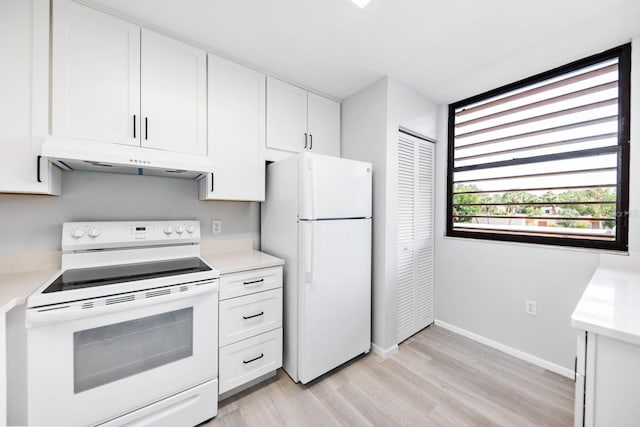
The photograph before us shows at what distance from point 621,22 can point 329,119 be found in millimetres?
2027

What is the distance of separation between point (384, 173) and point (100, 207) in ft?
7.03

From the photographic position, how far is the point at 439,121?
8.86ft

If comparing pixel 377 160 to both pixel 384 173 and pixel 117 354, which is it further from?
pixel 117 354

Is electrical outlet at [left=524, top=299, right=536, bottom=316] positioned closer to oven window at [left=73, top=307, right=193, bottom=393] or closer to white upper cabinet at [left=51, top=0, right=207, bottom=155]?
oven window at [left=73, top=307, right=193, bottom=393]

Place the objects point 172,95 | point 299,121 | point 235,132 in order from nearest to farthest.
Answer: point 172,95 → point 235,132 → point 299,121

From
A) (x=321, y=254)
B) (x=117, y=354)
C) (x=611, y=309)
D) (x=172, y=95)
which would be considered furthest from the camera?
(x=321, y=254)

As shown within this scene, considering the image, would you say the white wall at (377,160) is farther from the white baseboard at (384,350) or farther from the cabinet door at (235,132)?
the cabinet door at (235,132)

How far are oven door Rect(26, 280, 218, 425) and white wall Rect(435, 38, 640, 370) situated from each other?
2.32m

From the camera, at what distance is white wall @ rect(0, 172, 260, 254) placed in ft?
4.85

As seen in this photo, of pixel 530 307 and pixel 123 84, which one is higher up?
pixel 123 84

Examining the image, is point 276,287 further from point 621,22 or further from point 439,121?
point 621,22

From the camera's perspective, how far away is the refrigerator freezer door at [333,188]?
173 cm

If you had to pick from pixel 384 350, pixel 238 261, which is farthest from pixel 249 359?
pixel 384 350

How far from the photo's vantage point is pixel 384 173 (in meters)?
2.14
